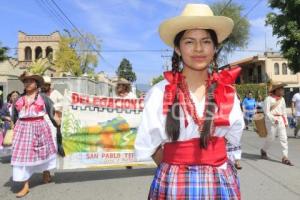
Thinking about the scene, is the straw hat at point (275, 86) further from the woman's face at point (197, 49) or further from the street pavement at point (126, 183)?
the woman's face at point (197, 49)

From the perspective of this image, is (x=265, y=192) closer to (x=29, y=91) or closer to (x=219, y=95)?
(x=29, y=91)

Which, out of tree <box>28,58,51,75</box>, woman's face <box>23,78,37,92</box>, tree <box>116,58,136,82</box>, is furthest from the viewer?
tree <box>116,58,136,82</box>

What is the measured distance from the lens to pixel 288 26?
19.3 m

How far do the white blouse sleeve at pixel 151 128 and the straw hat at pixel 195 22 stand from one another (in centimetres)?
40

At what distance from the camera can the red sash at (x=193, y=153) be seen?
2.76 m

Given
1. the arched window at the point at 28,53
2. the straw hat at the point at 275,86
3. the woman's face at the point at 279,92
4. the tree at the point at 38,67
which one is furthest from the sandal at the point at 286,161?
the arched window at the point at 28,53

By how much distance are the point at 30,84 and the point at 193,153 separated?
5334 mm

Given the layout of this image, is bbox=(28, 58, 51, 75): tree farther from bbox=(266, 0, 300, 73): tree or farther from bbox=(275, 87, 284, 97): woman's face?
bbox=(266, 0, 300, 73): tree

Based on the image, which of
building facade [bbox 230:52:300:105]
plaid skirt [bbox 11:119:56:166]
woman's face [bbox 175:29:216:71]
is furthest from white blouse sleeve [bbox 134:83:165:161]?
building facade [bbox 230:52:300:105]

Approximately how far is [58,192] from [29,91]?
5.23 ft

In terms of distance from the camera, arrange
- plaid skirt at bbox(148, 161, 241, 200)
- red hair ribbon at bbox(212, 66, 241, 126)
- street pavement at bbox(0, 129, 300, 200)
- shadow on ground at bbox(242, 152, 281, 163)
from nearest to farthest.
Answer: plaid skirt at bbox(148, 161, 241, 200) < red hair ribbon at bbox(212, 66, 241, 126) < street pavement at bbox(0, 129, 300, 200) < shadow on ground at bbox(242, 152, 281, 163)

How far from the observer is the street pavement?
7.12 m

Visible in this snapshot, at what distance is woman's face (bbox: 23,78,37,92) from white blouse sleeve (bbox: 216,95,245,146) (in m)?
5.18

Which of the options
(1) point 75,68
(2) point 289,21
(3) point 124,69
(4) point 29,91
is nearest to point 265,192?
(4) point 29,91
